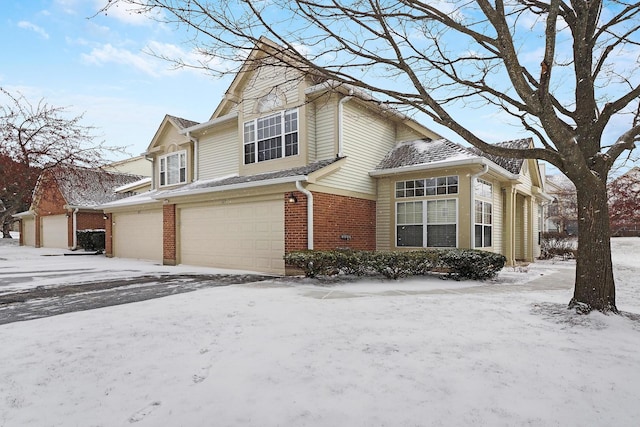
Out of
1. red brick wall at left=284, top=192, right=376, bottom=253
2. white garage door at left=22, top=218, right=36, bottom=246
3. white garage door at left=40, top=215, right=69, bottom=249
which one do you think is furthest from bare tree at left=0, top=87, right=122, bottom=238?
red brick wall at left=284, top=192, right=376, bottom=253

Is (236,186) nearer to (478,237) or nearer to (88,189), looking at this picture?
(478,237)

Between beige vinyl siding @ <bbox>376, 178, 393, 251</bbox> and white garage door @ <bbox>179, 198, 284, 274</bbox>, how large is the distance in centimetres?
376

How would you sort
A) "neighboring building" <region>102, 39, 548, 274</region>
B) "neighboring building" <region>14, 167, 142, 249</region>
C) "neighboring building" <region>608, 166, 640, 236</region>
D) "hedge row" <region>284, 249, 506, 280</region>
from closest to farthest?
"hedge row" <region>284, 249, 506, 280</region>, "neighboring building" <region>102, 39, 548, 274</region>, "neighboring building" <region>608, 166, 640, 236</region>, "neighboring building" <region>14, 167, 142, 249</region>

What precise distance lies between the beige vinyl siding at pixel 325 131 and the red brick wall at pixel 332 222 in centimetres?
158

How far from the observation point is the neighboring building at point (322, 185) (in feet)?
35.8

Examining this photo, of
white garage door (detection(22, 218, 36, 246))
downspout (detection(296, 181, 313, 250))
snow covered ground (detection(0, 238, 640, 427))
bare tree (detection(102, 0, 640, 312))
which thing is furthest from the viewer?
white garage door (detection(22, 218, 36, 246))

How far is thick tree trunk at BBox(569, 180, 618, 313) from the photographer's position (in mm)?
5699

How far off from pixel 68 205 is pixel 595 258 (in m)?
25.5

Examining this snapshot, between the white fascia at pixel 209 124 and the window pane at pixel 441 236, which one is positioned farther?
the white fascia at pixel 209 124

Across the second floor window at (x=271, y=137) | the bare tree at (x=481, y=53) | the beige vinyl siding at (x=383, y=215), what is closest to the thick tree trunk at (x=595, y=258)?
the bare tree at (x=481, y=53)

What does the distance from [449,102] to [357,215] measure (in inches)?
221

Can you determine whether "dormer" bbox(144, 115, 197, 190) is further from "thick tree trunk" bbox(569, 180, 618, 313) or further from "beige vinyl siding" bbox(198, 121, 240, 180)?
"thick tree trunk" bbox(569, 180, 618, 313)

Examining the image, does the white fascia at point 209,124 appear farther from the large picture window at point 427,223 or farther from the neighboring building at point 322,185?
the large picture window at point 427,223

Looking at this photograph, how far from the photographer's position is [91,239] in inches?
846
